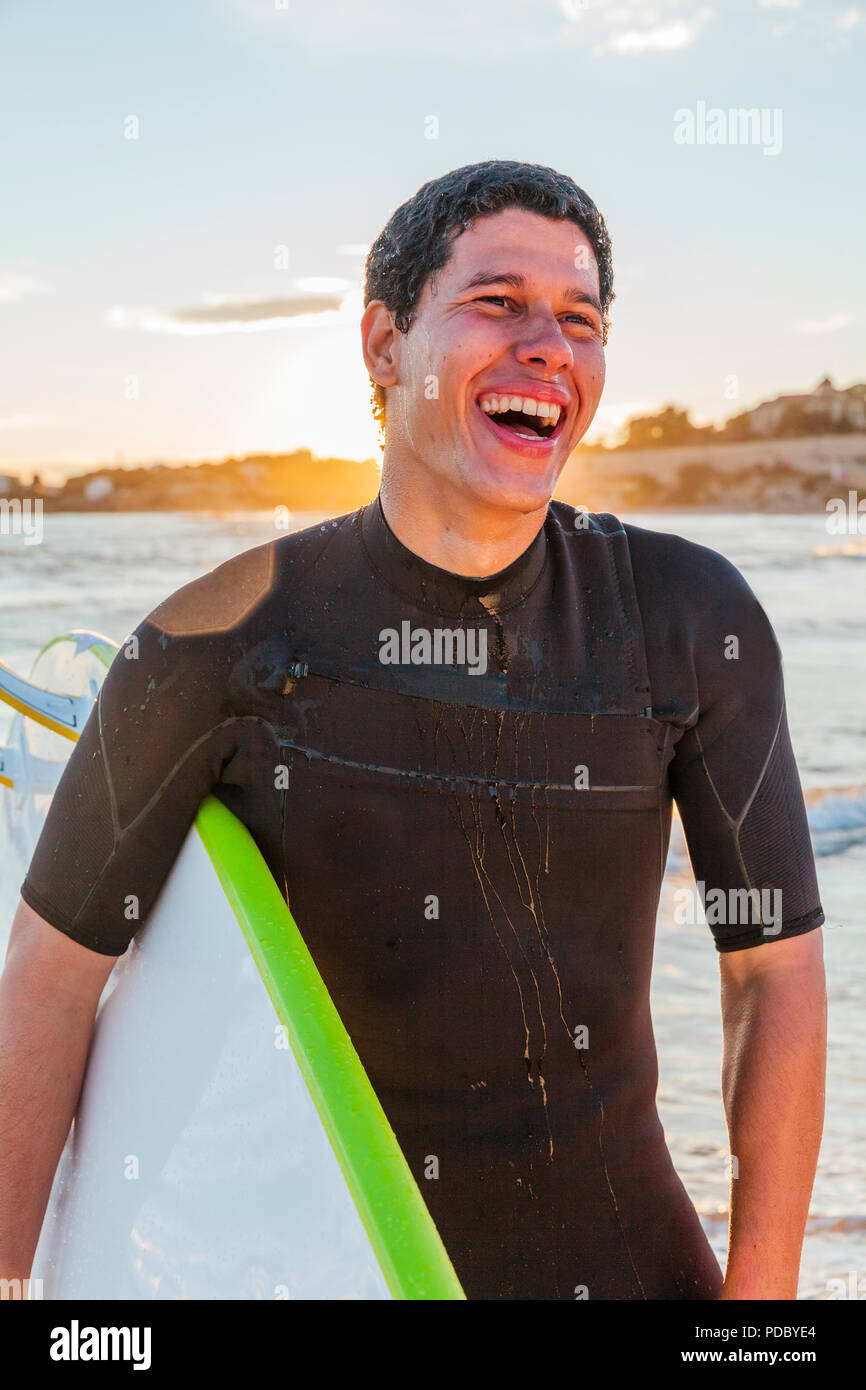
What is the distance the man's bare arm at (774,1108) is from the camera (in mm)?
1457

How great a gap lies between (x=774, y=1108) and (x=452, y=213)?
1121 millimetres

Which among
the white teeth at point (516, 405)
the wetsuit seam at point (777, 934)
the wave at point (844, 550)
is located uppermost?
the wave at point (844, 550)

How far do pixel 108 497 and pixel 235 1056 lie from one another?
46.2 metres

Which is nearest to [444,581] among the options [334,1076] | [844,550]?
[334,1076]

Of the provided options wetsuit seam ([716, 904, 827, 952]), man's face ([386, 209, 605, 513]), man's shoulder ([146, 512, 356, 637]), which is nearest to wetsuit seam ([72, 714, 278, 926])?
man's shoulder ([146, 512, 356, 637])

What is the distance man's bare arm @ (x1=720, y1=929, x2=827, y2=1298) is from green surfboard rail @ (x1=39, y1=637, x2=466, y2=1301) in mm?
443

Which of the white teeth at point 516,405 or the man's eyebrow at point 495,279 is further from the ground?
the man's eyebrow at point 495,279

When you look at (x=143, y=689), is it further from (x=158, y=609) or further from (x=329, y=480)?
(x=329, y=480)

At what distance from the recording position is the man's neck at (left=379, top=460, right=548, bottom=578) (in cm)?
146

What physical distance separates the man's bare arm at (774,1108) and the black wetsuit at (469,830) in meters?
0.05

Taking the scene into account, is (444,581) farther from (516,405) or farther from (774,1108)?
(774,1108)

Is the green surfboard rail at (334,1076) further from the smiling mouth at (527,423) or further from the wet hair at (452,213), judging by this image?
the wet hair at (452,213)

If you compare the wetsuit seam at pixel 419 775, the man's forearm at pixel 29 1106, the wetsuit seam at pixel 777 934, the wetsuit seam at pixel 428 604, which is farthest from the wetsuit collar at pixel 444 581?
the man's forearm at pixel 29 1106
